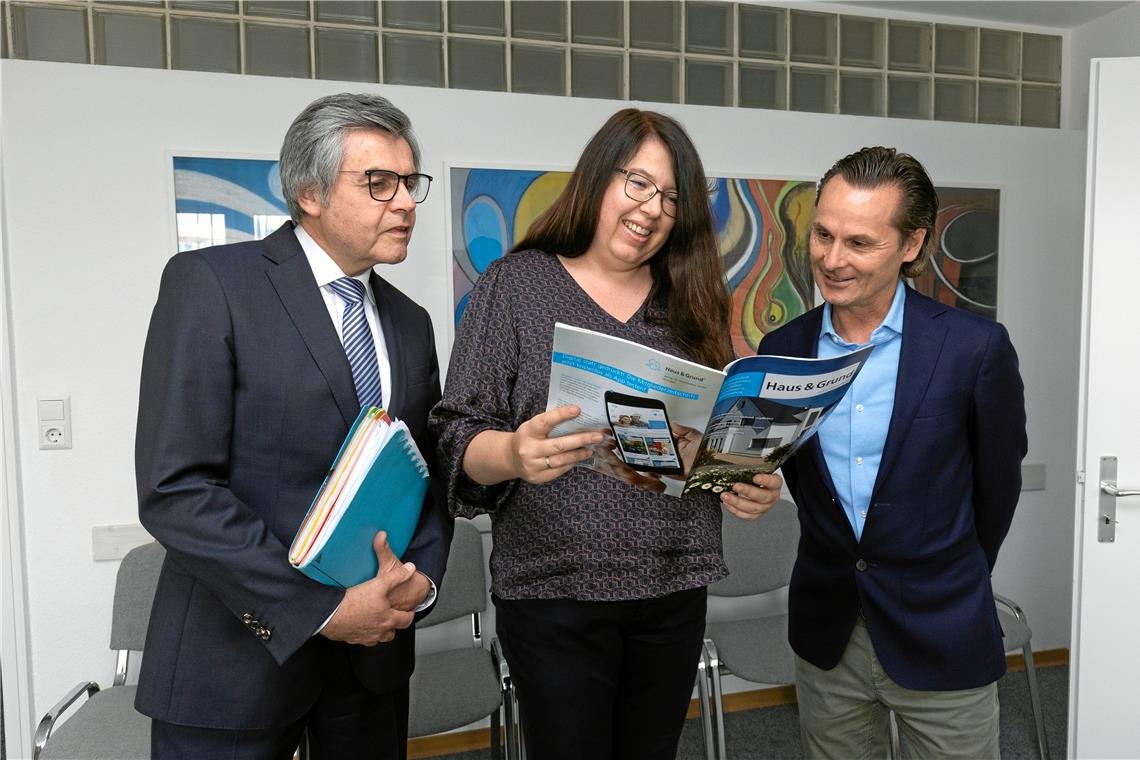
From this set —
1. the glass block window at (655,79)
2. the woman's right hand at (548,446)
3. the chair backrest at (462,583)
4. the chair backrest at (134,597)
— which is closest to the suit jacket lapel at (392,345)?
the woman's right hand at (548,446)

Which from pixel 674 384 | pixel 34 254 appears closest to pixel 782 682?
pixel 674 384

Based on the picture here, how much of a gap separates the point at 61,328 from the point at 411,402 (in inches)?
67.7

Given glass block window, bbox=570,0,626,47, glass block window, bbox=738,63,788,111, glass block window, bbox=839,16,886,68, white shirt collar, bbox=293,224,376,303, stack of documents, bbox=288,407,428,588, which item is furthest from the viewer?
glass block window, bbox=839,16,886,68

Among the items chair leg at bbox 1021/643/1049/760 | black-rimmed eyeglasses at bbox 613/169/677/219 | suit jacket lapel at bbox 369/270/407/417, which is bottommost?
chair leg at bbox 1021/643/1049/760

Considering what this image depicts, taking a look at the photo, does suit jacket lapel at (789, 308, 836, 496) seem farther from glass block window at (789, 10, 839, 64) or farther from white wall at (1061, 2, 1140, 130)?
white wall at (1061, 2, 1140, 130)

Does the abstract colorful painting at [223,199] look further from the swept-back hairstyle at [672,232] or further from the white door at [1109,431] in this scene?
the white door at [1109,431]

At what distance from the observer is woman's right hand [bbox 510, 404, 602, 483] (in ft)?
3.92

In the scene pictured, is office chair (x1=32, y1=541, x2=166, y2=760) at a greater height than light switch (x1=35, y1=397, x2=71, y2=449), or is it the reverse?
light switch (x1=35, y1=397, x2=71, y2=449)

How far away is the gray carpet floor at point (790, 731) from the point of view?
305 centimetres

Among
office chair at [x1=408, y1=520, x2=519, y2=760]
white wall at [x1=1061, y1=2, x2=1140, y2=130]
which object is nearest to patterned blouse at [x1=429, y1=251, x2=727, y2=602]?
office chair at [x1=408, y1=520, x2=519, y2=760]

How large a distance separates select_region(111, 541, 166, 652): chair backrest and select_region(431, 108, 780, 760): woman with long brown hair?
64.1 inches

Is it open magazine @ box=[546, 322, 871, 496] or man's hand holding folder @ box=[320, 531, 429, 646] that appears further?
man's hand holding folder @ box=[320, 531, 429, 646]

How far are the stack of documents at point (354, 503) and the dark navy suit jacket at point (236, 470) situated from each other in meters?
0.07

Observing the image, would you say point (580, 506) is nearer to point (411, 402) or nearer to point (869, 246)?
point (411, 402)
